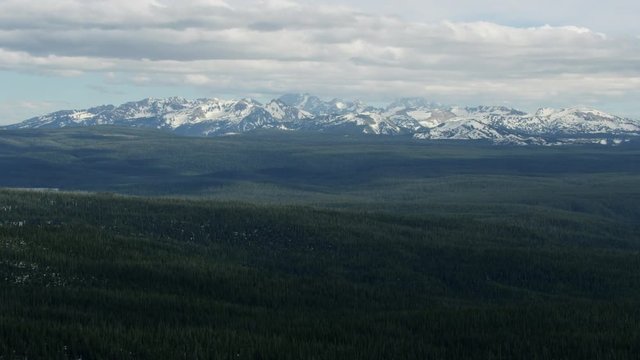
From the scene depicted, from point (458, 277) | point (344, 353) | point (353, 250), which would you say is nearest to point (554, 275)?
point (458, 277)

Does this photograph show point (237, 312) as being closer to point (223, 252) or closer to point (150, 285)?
point (150, 285)

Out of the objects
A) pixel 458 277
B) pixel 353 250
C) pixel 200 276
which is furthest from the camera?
pixel 353 250

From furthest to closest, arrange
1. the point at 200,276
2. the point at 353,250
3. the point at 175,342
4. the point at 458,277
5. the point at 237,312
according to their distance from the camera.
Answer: the point at 353,250 < the point at 458,277 < the point at 200,276 < the point at 237,312 < the point at 175,342

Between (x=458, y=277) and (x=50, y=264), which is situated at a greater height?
(x=50, y=264)

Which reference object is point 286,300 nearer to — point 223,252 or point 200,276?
point 200,276

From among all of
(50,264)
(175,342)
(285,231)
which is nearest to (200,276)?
(50,264)

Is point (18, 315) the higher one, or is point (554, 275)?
point (18, 315)

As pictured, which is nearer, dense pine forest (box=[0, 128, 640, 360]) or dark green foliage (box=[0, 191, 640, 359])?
dense pine forest (box=[0, 128, 640, 360])

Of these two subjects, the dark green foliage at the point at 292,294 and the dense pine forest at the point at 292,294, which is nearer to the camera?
the dense pine forest at the point at 292,294

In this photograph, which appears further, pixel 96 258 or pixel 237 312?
pixel 96 258
